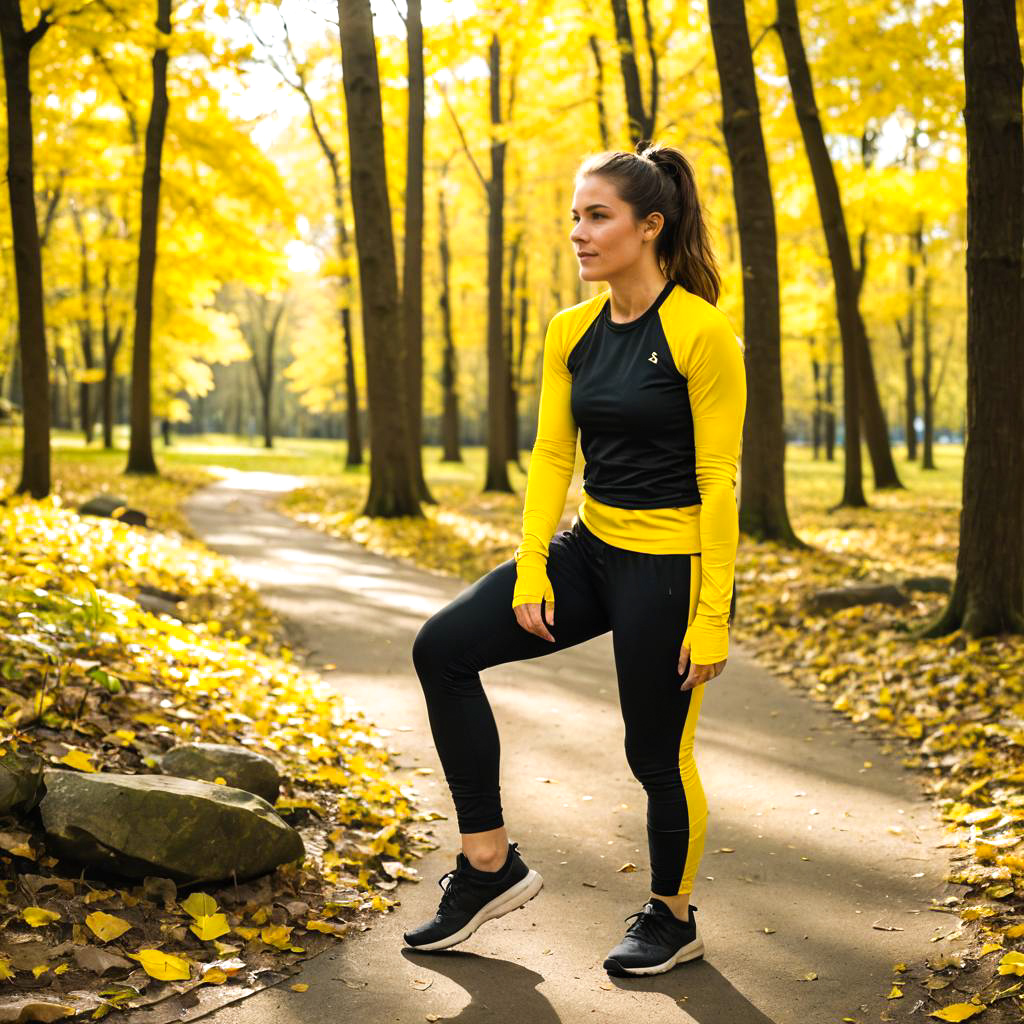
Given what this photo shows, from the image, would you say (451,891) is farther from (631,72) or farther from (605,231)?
(631,72)

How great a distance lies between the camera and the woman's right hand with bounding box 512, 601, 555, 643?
10.8ft

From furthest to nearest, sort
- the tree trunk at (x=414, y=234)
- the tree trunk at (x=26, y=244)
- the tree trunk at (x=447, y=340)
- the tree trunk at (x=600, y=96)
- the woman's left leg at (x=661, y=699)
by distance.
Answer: the tree trunk at (x=447, y=340)
the tree trunk at (x=600, y=96)
the tree trunk at (x=414, y=234)
the tree trunk at (x=26, y=244)
the woman's left leg at (x=661, y=699)

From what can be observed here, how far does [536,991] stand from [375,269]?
1249 centimetres

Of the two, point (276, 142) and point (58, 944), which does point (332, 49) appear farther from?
point (58, 944)

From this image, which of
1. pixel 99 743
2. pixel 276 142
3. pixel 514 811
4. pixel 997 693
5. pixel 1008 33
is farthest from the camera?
pixel 276 142

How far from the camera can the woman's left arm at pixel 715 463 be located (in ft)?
10.3

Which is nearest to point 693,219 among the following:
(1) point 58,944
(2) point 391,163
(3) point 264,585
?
(1) point 58,944

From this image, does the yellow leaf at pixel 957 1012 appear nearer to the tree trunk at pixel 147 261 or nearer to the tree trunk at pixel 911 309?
the tree trunk at pixel 147 261

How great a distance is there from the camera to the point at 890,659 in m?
7.52

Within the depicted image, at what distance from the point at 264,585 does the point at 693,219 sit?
8.08 metres

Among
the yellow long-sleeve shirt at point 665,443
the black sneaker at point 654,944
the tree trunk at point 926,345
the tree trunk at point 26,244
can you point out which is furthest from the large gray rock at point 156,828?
the tree trunk at point 926,345

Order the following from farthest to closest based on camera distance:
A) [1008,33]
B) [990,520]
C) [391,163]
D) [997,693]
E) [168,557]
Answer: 1. [391,163]
2. [168,557]
3. [990,520]
4. [1008,33]
5. [997,693]

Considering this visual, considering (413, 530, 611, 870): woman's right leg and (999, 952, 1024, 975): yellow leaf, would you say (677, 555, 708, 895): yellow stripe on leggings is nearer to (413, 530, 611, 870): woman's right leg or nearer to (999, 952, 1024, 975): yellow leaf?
(413, 530, 611, 870): woman's right leg

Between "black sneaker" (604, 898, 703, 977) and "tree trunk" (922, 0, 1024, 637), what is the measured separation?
445 centimetres
